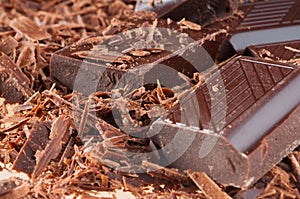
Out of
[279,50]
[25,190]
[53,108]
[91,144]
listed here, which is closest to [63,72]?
[53,108]

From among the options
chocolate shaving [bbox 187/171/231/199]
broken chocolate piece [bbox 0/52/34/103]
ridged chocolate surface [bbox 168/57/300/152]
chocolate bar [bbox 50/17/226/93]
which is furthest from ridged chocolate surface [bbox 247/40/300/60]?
broken chocolate piece [bbox 0/52/34/103]

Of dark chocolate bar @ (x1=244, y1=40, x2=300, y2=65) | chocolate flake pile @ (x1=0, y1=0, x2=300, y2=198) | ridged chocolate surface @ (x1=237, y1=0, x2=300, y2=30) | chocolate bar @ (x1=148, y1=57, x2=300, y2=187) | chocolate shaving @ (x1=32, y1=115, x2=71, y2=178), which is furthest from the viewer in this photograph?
ridged chocolate surface @ (x1=237, y1=0, x2=300, y2=30)

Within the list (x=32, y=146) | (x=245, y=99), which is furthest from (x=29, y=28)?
(x=245, y=99)

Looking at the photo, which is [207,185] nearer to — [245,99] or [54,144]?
[245,99]

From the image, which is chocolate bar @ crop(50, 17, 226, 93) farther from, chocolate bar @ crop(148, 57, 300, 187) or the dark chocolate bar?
chocolate bar @ crop(148, 57, 300, 187)

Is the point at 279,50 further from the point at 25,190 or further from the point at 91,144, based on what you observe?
the point at 25,190
